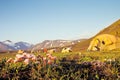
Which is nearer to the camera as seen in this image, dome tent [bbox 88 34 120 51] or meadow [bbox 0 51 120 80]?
meadow [bbox 0 51 120 80]

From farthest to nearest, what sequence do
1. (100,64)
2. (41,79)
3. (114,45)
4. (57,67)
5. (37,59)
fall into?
(114,45) < (100,64) < (37,59) < (57,67) < (41,79)

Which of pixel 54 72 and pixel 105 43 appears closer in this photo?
pixel 54 72

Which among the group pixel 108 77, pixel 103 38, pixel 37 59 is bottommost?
pixel 108 77

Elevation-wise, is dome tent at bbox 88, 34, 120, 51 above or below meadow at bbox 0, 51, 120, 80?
above

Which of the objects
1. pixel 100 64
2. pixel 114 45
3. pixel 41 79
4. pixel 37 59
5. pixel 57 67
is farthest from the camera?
pixel 114 45

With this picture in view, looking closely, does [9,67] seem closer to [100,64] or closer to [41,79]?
[41,79]

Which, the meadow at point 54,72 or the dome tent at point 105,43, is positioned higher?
the dome tent at point 105,43

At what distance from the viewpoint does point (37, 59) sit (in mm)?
11086

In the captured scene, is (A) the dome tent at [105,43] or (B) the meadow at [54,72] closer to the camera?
(B) the meadow at [54,72]

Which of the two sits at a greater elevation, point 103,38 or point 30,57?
point 103,38

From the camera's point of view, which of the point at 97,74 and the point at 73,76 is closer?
the point at 73,76

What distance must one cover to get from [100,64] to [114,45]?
31623 millimetres

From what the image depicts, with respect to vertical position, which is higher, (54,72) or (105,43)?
(105,43)

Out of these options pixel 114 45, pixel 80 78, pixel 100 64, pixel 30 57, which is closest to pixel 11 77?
pixel 30 57
